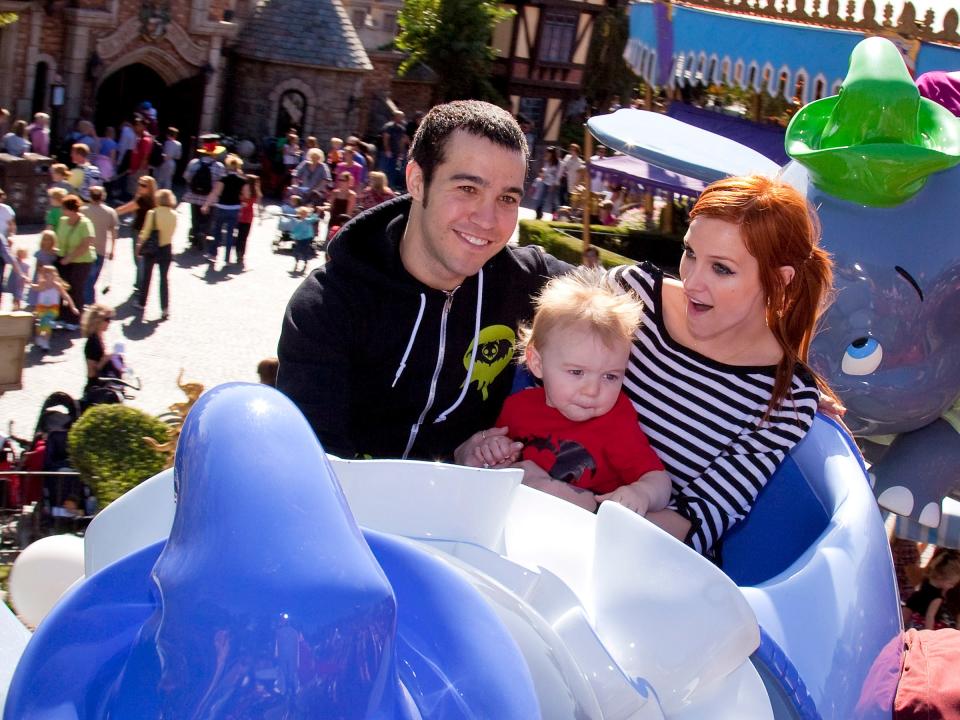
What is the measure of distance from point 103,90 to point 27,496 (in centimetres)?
1535

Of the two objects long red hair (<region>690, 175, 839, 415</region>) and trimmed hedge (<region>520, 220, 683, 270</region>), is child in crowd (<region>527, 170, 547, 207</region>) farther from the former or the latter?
long red hair (<region>690, 175, 839, 415</region>)

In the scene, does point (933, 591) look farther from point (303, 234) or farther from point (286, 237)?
point (286, 237)

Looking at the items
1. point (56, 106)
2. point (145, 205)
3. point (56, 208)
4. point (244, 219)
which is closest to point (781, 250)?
point (56, 208)

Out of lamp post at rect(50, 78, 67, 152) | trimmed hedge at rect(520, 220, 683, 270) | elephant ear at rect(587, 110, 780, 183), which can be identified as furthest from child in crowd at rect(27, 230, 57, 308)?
lamp post at rect(50, 78, 67, 152)

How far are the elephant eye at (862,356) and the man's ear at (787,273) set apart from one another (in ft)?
5.27

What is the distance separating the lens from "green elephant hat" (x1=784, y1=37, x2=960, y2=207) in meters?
3.45

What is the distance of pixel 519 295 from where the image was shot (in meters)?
2.34

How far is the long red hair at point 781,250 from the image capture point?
210 cm

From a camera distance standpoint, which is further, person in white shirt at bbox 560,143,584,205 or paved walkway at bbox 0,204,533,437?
person in white shirt at bbox 560,143,584,205

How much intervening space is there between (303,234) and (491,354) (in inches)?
404

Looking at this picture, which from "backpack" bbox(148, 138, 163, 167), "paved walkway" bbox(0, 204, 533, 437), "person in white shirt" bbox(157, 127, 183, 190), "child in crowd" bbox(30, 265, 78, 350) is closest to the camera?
"paved walkway" bbox(0, 204, 533, 437)

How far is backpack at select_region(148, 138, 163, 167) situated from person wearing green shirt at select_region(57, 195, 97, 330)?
23.8ft

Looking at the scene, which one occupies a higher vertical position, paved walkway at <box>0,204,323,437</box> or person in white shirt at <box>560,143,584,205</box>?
person in white shirt at <box>560,143,584,205</box>

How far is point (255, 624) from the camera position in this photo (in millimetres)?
882
